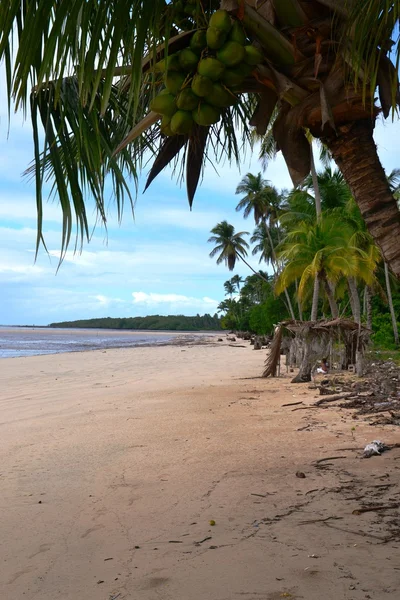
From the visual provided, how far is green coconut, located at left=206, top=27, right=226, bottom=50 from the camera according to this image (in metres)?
2.41

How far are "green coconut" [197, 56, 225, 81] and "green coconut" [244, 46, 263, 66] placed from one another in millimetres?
126

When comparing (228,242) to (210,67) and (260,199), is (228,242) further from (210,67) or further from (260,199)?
(210,67)

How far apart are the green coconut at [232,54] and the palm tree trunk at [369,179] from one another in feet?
2.11

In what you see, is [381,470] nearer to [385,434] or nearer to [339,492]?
[339,492]

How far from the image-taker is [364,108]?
261 cm

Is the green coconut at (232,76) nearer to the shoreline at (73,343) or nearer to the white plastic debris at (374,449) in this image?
A: the white plastic debris at (374,449)

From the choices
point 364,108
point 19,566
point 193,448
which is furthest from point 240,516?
point 364,108

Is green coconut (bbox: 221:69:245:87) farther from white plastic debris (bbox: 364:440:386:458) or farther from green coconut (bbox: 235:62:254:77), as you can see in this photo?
white plastic debris (bbox: 364:440:386:458)

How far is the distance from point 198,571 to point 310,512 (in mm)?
995

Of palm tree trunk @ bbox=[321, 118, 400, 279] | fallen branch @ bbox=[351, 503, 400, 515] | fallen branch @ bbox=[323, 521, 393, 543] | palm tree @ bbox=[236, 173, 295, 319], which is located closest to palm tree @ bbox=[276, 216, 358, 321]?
fallen branch @ bbox=[351, 503, 400, 515]

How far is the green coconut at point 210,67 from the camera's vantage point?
95.8 inches

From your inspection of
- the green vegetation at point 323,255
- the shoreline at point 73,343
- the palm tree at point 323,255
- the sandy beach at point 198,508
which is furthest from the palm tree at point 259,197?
the sandy beach at point 198,508

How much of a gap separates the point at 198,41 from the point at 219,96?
0.96 feet

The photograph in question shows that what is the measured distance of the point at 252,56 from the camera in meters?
2.47
